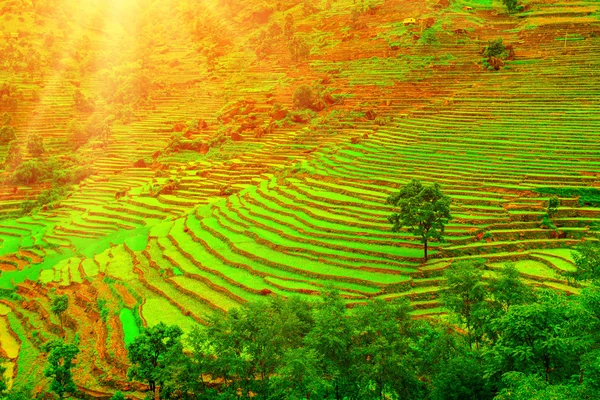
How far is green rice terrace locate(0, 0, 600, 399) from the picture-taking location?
730 inches

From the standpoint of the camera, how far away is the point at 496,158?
2720 centimetres

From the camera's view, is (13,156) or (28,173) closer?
(28,173)

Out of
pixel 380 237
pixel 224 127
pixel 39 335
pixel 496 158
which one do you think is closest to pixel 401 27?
pixel 224 127

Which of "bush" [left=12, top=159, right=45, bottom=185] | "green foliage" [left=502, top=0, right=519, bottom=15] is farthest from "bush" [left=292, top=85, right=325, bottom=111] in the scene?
"green foliage" [left=502, top=0, right=519, bottom=15]

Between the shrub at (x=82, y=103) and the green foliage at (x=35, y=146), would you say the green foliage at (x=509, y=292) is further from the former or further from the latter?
the shrub at (x=82, y=103)

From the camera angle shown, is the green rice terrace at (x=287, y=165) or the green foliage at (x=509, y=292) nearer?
the green foliage at (x=509, y=292)

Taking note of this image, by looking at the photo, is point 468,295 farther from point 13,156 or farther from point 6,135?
point 6,135

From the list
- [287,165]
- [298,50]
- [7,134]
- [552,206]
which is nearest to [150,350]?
[552,206]

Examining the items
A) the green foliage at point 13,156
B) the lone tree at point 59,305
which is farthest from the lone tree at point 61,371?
the green foliage at point 13,156

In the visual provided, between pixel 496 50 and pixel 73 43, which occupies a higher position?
pixel 73 43

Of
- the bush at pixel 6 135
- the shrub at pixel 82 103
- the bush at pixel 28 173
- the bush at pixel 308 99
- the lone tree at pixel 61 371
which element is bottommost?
the lone tree at pixel 61 371

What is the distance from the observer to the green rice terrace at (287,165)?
1855 cm

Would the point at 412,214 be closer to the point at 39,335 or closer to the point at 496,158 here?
the point at 496,158

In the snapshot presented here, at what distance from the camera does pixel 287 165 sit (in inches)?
1281
